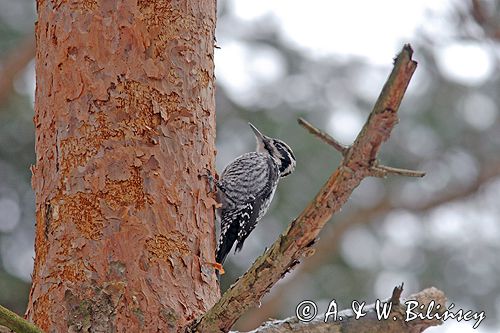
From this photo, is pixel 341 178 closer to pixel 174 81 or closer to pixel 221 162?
pixel 174 81

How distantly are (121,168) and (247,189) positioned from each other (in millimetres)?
1609

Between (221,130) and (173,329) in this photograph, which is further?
(221,130)

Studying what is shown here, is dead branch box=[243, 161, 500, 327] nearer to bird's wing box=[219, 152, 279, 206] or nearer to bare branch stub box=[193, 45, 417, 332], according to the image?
bird's wing box=[219, 152, 279, 206]

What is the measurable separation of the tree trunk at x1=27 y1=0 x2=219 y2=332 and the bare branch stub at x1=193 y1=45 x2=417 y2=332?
0.30m

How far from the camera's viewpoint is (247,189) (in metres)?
4.16

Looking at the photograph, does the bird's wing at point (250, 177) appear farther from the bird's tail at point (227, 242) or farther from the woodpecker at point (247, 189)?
the bird's tail at point (227, 242)

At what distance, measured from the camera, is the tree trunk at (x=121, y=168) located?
7.98 feet

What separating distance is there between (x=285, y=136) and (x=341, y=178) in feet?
18.6

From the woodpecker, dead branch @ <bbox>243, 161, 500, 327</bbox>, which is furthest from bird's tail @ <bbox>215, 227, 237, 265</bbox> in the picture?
dead branch @ <bbox>243, 161, 500, 327</bbox>

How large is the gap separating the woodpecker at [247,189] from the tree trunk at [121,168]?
28.7 inches

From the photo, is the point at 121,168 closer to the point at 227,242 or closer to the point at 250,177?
the point at 227,242

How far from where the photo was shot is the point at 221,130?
300 inches

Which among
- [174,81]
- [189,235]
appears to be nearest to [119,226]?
[189,235]

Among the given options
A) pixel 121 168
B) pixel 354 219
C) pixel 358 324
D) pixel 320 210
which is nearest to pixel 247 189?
pixel 121 168
